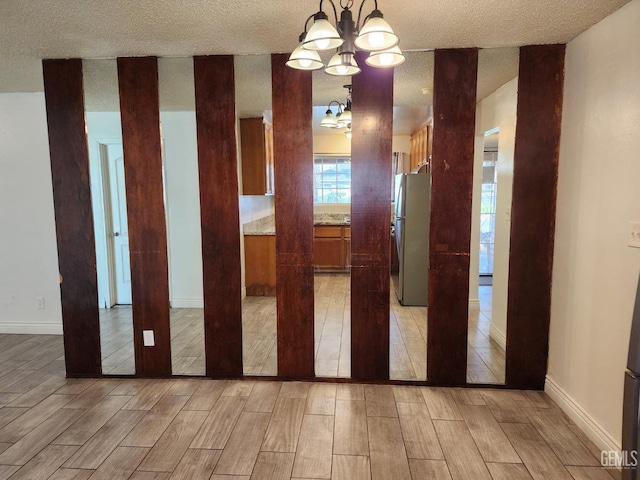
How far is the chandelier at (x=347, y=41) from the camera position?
1575 millimetres

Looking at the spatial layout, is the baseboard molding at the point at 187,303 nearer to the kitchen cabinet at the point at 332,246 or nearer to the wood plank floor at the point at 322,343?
the wood plank floor at the point at 322,343

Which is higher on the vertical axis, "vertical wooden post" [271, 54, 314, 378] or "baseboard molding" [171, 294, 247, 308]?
"vertical wooden post" [271, 54, 314, 378]

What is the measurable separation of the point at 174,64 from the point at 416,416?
290 centimetres

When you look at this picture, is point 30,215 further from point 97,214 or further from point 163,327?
point 163,327

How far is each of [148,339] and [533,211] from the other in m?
2.90

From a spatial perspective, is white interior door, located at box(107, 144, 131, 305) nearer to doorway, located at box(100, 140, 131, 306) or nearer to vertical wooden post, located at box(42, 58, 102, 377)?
doorway, located at box(100, 140, 131, 306)

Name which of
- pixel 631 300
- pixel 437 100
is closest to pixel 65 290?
pixel 437 100

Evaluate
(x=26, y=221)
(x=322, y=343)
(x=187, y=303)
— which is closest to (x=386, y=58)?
(x=322, y=343)

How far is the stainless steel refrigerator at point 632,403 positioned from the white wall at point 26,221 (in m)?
4.54

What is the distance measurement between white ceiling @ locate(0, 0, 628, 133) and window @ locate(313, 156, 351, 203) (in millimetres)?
3871

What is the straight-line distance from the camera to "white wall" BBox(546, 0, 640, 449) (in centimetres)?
200

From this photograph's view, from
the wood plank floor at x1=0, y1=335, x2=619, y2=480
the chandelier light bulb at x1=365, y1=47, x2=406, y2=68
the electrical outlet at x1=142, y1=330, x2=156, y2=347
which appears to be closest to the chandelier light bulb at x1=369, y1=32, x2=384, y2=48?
the chandelier light bulb at x1=365, y1=47, x2=406, y2=68

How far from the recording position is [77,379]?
303 centimetres

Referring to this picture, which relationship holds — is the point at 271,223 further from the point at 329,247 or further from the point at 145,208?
the point at 145,208
